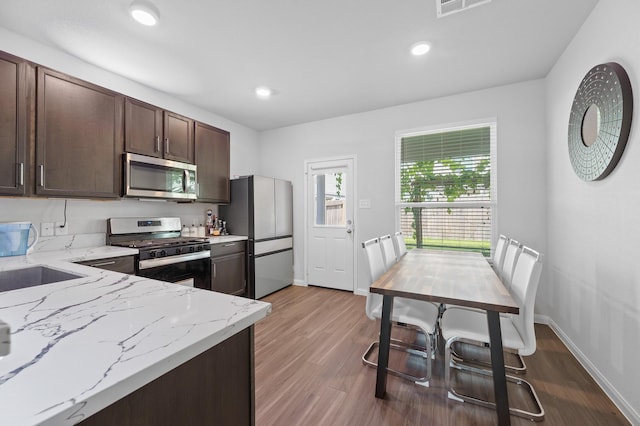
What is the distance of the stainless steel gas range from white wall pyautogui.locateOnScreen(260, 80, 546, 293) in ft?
5.57

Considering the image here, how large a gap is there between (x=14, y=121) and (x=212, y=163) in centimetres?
180

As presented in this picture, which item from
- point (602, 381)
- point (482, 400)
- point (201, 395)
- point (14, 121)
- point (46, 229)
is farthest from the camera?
point (46, 229)

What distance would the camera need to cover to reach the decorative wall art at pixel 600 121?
1677mm

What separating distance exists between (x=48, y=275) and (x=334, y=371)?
1.96 metres

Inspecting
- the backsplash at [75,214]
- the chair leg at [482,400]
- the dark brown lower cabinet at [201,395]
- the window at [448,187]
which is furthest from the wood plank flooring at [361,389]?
the backsplash at [75,214]

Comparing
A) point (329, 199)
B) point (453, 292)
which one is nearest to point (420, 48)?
point (453, 292)

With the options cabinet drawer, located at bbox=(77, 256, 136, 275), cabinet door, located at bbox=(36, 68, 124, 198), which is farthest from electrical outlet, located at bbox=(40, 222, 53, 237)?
cabinet drawer, located at bbox=(77, 256, 136, 275)

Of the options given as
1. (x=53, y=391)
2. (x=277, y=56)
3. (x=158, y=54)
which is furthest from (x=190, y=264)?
(x=53, y=391)

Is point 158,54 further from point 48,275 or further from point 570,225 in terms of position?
point 570,225

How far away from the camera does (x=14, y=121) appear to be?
2018 millimetres

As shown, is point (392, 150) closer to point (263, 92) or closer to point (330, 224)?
point (330, 224)

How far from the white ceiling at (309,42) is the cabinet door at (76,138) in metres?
0.39

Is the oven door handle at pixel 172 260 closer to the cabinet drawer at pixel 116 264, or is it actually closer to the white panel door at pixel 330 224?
the cabinet drawer at pixel 116 264

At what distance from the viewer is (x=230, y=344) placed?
0.85m
